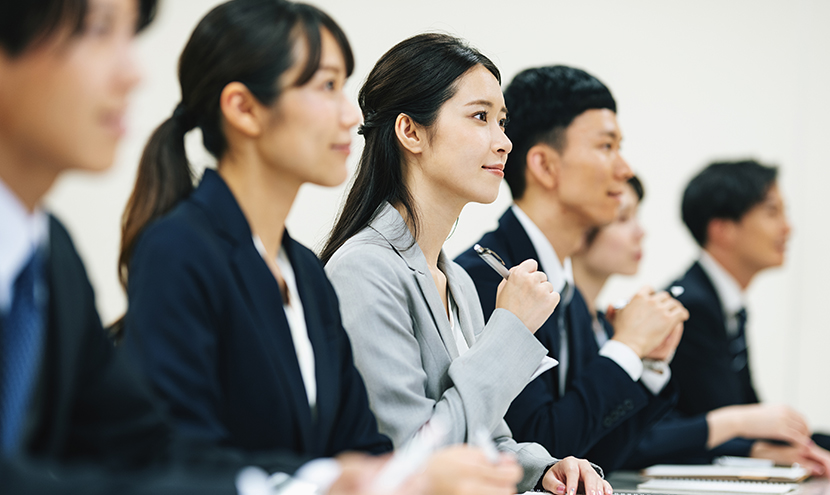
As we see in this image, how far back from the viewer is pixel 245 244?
39.4 inches

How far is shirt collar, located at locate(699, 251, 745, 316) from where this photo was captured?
284cm

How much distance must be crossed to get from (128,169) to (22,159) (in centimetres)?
232

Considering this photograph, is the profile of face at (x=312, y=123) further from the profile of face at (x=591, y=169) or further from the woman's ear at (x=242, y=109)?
the profile of face at (x=591, y=169)

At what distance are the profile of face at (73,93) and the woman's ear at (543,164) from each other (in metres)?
1.29

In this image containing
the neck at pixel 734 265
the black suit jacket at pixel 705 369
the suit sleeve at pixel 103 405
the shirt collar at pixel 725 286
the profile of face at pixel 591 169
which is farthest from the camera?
the neck at pixel 734 265

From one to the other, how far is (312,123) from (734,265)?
232 centimetres

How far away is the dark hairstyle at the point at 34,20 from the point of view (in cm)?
67

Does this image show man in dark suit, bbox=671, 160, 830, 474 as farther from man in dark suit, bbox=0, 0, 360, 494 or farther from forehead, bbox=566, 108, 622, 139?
man in dark suit, bbox=0, 0, 360, 494

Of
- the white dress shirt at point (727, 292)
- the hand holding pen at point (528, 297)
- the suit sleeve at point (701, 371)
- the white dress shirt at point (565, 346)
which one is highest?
the hand holding pen at point (528, 297)

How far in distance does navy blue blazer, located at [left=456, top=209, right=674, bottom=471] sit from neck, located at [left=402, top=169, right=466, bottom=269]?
0.25m

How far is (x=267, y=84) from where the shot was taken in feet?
3.21

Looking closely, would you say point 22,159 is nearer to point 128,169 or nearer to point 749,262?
point 128,169

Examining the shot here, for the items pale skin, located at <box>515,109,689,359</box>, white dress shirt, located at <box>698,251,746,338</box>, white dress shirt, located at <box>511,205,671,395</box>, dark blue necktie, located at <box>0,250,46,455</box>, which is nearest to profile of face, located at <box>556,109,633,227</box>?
pale skin, located at <box>515,109,689,359</box>

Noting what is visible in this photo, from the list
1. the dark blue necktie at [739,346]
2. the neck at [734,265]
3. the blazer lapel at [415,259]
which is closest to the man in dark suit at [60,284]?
the blazer lapel at [415,259]
